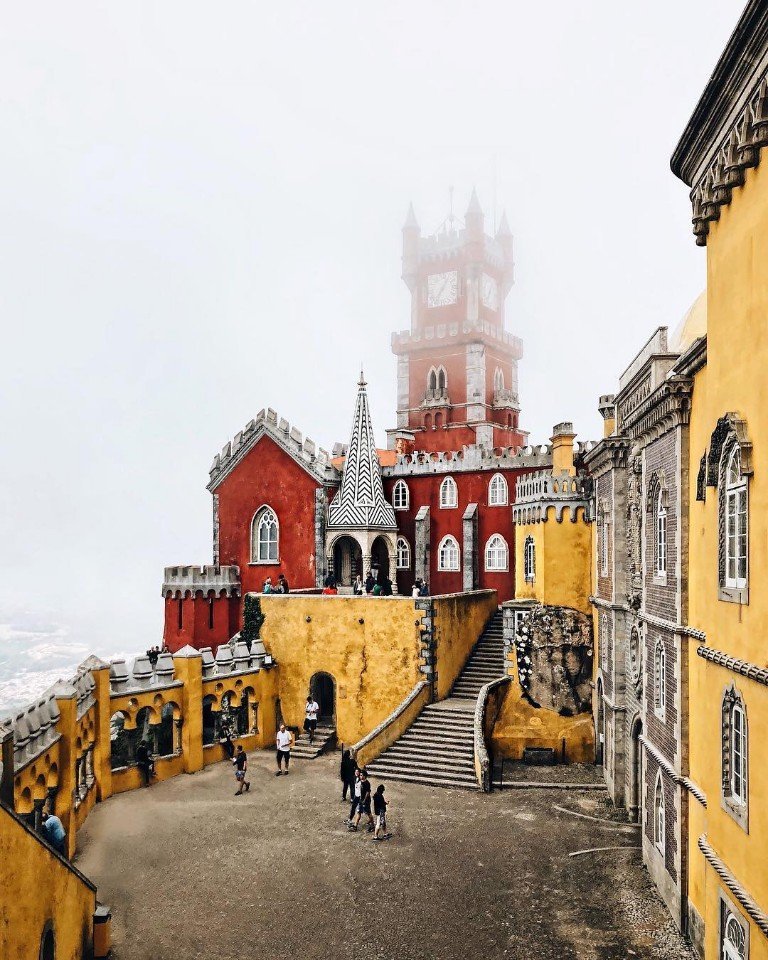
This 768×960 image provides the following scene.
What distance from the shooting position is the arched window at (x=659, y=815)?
14.8 m

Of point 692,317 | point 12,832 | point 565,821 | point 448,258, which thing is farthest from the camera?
point 448,258

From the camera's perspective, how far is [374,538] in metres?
34.2

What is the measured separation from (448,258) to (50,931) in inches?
1859

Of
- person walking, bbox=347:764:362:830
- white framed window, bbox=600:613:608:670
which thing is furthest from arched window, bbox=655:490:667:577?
person walking, bbox=347:764:362:830

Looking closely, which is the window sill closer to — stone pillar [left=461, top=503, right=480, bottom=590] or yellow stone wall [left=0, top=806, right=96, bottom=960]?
yellow stone wall [left=0, top=806, right=96, bottom=960]

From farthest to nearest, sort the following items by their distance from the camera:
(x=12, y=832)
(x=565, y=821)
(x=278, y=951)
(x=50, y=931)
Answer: (x=565, y=821) → (x=278, y=951) → (x=50, y=931) → (x=12, y=832)

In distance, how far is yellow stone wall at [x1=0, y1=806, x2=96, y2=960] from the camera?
30.4 feet

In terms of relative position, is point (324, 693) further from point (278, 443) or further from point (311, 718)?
point (278, 443)

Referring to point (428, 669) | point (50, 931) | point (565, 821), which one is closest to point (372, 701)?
point (428, 669)

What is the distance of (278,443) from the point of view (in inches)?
1388

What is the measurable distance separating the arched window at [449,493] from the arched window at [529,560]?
28.9 ft

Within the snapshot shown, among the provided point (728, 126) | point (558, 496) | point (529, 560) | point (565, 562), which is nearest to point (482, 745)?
point (565, 562)

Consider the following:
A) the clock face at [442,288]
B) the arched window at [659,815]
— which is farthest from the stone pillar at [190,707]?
the clock face at [442,288]

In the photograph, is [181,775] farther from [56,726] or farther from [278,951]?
[278,951]
